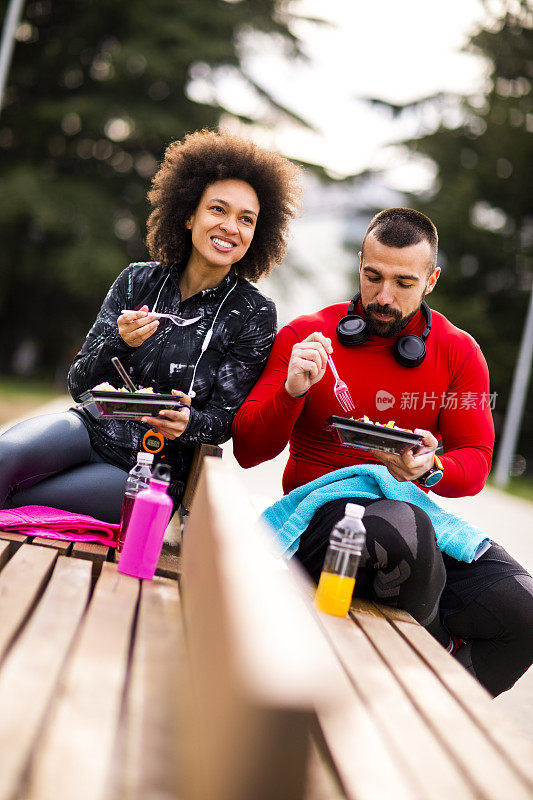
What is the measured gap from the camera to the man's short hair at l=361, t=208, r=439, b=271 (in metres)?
3.89

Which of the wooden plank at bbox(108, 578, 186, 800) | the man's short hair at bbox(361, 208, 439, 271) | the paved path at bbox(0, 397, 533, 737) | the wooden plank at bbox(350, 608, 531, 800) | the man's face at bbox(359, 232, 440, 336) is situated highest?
the man's short hair at bbox(361, 208, 439, 271)

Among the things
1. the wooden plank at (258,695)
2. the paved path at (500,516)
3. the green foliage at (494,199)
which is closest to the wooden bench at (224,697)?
the wooden plank at (258,695)

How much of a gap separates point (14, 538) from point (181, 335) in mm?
1331

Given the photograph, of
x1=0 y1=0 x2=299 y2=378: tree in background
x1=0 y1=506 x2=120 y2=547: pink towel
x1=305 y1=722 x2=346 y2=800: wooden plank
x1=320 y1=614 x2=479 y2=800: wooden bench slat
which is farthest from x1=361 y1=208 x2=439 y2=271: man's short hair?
x1=0 y1=0 x2=299 y2=378: tree in background

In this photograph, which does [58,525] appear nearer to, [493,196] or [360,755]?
[360,755]

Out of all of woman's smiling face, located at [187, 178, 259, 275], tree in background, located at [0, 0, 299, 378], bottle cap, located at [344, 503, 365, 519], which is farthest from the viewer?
tree in background, located at [0, 0, 299, 378]

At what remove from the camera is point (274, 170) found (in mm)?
4633

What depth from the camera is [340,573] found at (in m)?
2.90

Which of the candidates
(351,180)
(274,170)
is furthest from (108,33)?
(274,170)

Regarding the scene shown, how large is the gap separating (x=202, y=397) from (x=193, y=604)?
6.01ft

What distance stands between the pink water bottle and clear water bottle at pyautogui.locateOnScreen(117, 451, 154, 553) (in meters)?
0.28

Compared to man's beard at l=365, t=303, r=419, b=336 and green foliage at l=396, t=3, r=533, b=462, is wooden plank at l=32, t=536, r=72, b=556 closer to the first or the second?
man's beard at l=365, t=303, r=419, b=336

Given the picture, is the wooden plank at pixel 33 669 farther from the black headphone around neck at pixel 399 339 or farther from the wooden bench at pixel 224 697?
the black headphone around neck at pixel 399 339

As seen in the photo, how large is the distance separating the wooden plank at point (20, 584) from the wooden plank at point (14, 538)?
0.04 m
